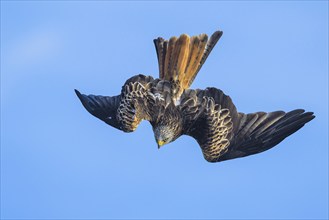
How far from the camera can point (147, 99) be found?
17547 millimetres

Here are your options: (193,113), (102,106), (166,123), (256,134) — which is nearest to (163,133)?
(166,123)

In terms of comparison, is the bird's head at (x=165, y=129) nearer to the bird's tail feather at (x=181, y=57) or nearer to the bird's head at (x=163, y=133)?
the bird's head at (x=163, y=133)

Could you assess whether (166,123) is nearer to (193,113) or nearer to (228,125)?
(193,113)

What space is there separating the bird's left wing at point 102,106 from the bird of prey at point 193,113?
89 cm

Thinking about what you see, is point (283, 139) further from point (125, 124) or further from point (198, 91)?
point (125, 124)

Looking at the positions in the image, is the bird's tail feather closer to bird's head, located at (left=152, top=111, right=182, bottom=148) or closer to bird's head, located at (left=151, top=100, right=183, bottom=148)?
bird's head, located at (left=151, top=100, right=183, bottom=148)

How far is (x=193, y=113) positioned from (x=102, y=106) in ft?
9.70

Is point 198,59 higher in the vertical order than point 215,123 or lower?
higher

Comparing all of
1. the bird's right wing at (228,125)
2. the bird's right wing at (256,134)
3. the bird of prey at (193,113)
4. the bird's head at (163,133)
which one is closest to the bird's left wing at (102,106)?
the bird of prey at (193,113)

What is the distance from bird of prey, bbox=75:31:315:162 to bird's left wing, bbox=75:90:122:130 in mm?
893

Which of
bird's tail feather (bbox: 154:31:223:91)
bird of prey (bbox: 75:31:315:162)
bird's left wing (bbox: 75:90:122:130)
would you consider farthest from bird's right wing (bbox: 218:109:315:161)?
bird's left wing (bbox: 75:90:122:130)

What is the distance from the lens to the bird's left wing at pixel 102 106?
19.4 meters

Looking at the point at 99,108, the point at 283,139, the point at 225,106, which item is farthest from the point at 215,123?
the point at 99,108

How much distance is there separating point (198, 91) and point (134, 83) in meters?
1.32
